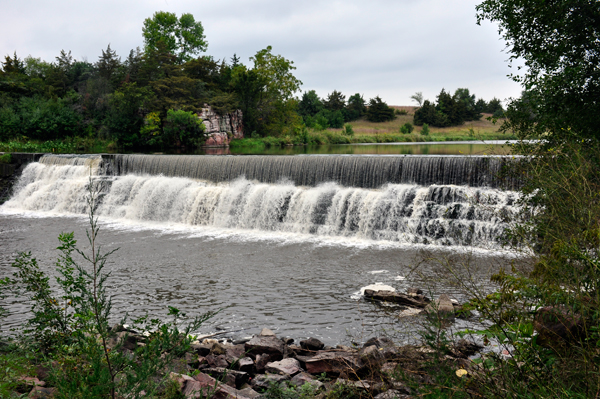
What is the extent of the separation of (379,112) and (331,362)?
198 ft

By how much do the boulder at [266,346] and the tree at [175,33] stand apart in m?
48.8

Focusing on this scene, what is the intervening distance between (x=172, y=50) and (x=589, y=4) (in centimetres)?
4916

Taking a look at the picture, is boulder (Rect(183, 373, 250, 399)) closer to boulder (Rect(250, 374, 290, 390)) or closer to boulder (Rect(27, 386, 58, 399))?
boulder (Rect(250, 374, 290, 390))

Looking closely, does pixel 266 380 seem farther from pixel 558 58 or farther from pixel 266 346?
pixel 558 58

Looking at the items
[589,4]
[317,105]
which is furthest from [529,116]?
[317,105]

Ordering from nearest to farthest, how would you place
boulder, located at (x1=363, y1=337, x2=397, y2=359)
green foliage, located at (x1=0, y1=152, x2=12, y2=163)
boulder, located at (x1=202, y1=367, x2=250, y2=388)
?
boulder, located at (x1=202, y1=367, x2=250, y2=388) → boulder, located at (x1=363, y1=337, x2=397, y2=359) → green foliage, located at (x1=0, y1=152, x2=12, y2=163)

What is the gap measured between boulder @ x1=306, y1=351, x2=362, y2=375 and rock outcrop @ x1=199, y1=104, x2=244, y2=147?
103 ft

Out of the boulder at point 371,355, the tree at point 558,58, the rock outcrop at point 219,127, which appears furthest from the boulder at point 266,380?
the rock outcrop at point 219,127

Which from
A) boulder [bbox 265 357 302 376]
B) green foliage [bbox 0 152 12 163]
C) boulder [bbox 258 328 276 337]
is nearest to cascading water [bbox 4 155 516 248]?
green foliage [bbox 0 152 12 163]

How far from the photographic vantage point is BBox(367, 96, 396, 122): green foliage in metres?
62.5

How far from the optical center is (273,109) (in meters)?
42.6

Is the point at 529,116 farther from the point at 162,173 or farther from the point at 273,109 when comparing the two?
the point at 273,109

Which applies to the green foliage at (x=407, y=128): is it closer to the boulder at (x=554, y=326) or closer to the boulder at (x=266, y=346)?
the boulder at (x=266, y=346)

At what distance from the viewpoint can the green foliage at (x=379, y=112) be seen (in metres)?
62.5
